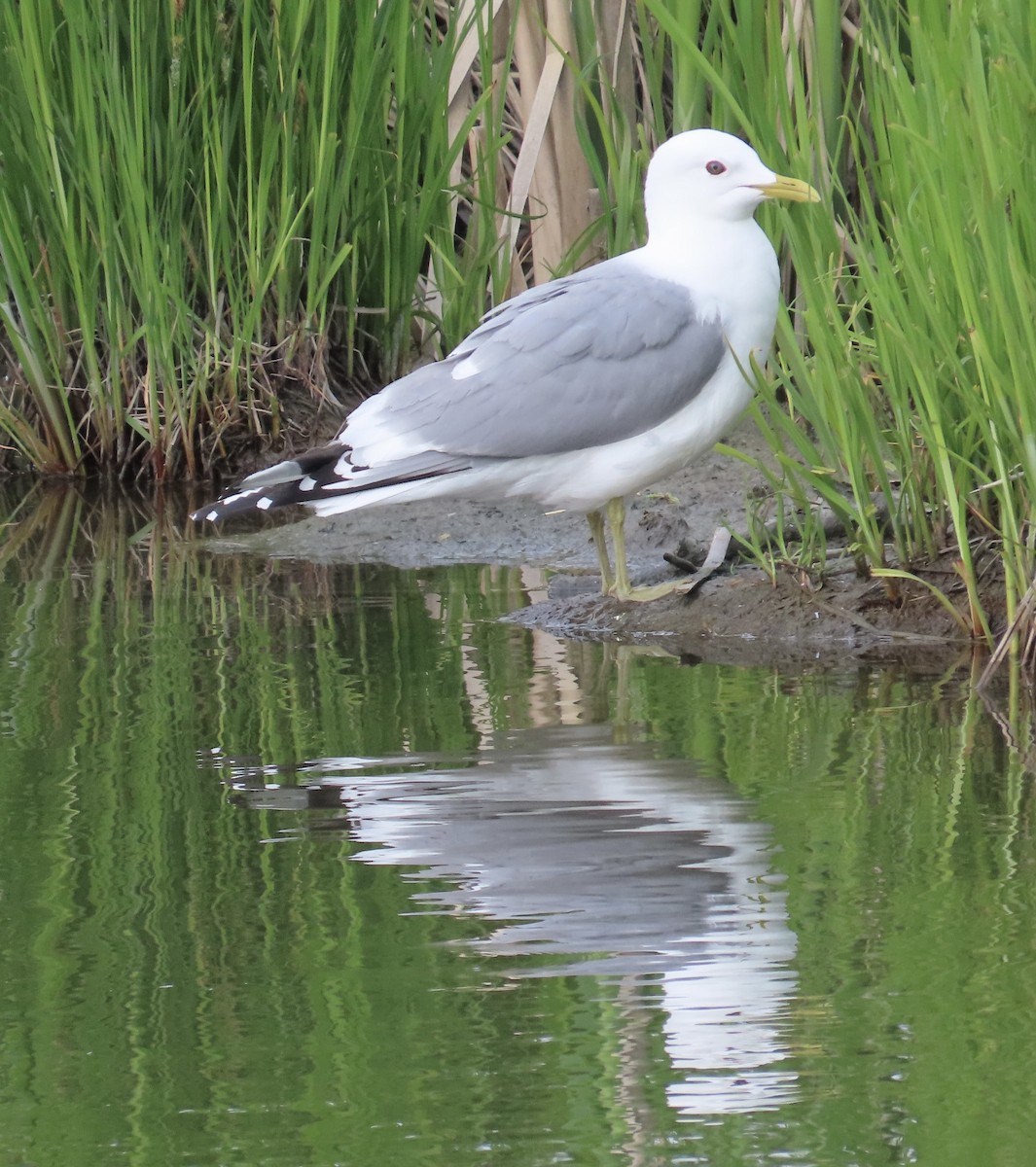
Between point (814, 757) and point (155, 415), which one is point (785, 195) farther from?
point (155, 415)

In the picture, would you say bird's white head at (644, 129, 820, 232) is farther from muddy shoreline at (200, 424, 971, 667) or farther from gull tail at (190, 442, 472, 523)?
gull tail at (190, 442, 472, 523)

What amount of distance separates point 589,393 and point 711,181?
0.53 meters

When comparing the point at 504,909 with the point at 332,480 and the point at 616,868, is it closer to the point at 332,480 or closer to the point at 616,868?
the point at 616,868

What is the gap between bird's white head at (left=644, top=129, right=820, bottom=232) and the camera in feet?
12.8

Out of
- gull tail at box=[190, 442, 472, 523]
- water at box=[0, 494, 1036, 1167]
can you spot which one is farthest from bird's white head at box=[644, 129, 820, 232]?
water at box=[0, 494, 1036, 1167]

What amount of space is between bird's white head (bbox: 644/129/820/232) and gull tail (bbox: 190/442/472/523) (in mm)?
693

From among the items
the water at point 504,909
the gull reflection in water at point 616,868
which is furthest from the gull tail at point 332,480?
the gull reflection in water at point 616,868

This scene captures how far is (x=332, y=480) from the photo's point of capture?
3729mm

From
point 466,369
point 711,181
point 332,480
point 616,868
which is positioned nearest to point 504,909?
point 616,868

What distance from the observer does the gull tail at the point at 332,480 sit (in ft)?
12.2

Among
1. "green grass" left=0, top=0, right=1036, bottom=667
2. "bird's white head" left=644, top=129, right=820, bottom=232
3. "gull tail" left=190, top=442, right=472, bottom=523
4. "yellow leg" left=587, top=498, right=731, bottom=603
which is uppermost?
"green grass" left=0, top=0, right=1036, bottom=667

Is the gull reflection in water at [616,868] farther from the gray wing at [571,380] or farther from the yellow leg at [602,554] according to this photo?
the yellow leg at [602,554]

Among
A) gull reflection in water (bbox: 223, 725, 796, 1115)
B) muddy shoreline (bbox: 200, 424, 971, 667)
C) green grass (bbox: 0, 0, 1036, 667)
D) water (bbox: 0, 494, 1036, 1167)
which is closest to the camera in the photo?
water (bbox: 0, 494, 1036, 1167)

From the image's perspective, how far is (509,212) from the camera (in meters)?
5.26
